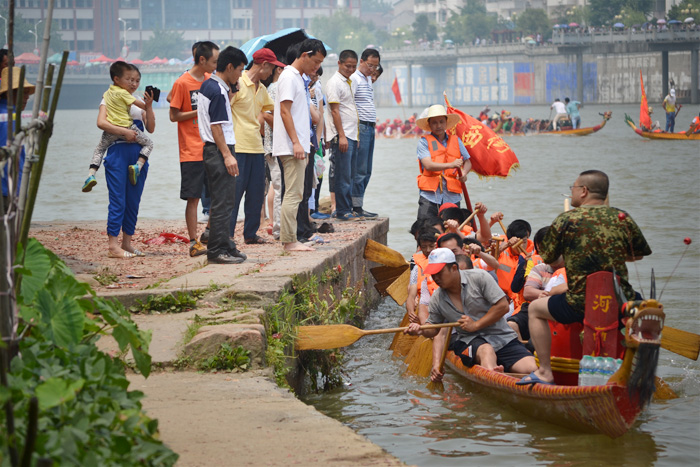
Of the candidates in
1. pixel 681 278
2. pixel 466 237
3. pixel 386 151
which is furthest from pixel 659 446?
pixel 386 151

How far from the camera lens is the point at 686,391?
20.9 ft

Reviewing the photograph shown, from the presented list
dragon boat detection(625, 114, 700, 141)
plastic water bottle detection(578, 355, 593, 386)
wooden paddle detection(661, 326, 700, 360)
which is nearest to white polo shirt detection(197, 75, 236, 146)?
plastic water bottle detection(578, 355, 593, 386)

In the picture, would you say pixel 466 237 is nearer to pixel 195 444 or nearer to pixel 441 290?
pixel 441 290

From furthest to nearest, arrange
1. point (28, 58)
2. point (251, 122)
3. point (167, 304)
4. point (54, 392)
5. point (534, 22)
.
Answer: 1. point (28, 58)
2. point (534, 22)
3. point (251, 122)
4. point (167, 304)
5. point (54, 392)

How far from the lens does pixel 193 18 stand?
127m

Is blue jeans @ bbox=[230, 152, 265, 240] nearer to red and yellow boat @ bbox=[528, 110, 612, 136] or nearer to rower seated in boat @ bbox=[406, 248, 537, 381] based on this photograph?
rower seated in boat @ bbox=[406, 248, 537, 381]

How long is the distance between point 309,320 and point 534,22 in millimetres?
74864

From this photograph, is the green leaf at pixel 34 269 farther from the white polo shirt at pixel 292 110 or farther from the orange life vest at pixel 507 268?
the orange life vest at pixel 507 268

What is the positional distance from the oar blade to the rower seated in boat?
0.42 metres

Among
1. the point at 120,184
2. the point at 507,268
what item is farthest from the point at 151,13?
the point at 507,268

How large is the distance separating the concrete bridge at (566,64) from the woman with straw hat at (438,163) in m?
52.1

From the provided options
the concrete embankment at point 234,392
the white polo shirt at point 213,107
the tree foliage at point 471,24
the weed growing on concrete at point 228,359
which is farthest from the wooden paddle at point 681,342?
the tree foliage at point 471,24

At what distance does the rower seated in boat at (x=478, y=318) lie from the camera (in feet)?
19.0

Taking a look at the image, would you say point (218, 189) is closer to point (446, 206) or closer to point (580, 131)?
point (446, 206)
